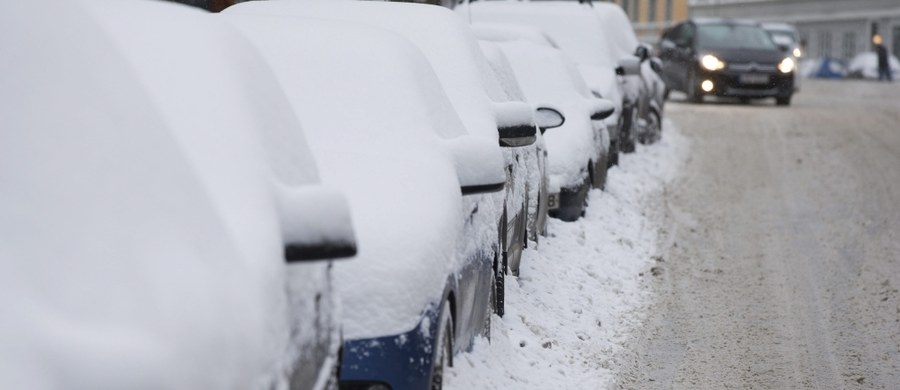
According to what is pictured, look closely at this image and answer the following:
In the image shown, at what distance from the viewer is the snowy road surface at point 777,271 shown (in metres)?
7.56

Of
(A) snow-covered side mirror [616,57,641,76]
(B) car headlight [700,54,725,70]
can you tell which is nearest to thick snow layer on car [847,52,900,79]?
(B) car headlight [700,54,725,70]

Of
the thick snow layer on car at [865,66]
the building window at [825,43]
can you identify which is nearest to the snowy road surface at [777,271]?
the thick snow layer on car at [865,66]

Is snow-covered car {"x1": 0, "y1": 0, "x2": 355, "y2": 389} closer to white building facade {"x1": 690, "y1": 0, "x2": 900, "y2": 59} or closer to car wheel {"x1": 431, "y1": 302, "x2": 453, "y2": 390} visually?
car wheel {"x1": 431, "y1": 302, "x2": 453, "y2": 390}

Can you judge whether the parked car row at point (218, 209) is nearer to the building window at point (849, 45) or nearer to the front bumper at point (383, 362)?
the front bumper at point (383, 362)

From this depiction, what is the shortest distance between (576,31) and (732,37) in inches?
506

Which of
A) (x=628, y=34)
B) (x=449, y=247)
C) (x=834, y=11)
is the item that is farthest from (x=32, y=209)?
(x=834, y=11)

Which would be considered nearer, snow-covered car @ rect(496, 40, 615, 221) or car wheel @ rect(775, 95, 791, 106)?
snow-covered car @ rect(496, 40, 615, 221)

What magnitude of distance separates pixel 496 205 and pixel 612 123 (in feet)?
26.7

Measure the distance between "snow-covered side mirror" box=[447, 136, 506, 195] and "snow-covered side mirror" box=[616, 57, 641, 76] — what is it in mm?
11311

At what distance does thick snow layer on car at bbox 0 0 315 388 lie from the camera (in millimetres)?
3098

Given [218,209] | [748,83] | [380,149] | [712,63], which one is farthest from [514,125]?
[748,83]

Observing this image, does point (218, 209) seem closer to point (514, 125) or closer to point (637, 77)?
point (514, 125)

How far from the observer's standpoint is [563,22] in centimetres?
1778

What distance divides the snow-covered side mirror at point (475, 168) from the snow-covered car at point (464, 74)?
90cm
